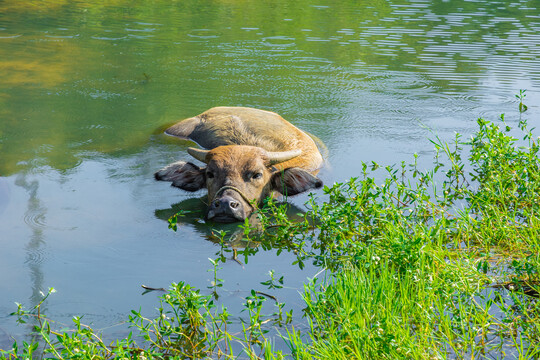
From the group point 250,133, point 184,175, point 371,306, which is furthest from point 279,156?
point 371,306

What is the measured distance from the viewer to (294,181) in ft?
20.2

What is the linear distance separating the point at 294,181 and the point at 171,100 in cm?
407

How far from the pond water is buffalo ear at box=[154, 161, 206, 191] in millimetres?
134

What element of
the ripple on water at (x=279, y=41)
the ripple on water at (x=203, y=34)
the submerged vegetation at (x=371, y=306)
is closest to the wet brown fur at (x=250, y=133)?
the submerged vegetation at (x=371, y=306)

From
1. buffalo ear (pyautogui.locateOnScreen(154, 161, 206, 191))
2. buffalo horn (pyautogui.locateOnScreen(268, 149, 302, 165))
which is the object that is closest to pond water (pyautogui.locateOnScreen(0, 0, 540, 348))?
buffalo ear (pyautogui.locateOnScreen(154, 161, 206, 191))

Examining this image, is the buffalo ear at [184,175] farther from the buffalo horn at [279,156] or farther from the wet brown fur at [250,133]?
the wet brown fur at [250,133]

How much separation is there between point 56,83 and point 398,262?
24.9 feet

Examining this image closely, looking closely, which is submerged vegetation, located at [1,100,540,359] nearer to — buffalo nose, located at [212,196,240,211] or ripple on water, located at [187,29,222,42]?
buffalo nose, located at [212,196,240,211]

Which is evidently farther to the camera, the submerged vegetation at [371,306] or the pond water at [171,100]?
the pond water at [171,100]

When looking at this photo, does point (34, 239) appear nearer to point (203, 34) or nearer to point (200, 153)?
point (200, 153)

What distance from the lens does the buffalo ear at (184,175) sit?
6.18m

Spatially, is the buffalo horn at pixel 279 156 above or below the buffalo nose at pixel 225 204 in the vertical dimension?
above

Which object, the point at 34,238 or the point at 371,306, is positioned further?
the point at 34,238

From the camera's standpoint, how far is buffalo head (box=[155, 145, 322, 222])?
5.46m
